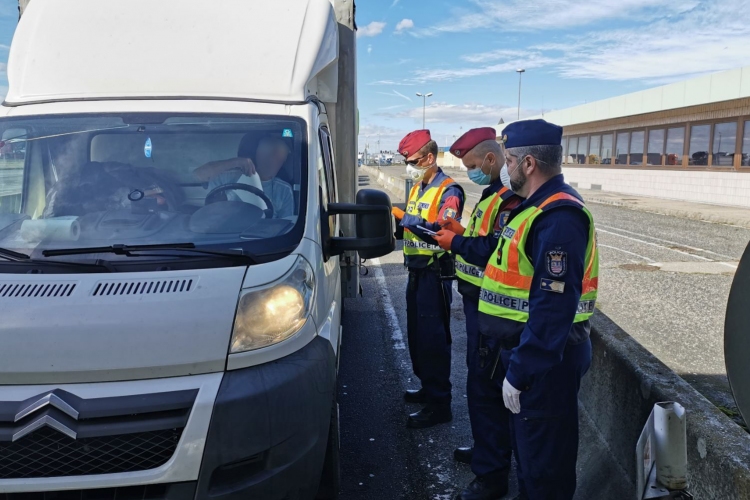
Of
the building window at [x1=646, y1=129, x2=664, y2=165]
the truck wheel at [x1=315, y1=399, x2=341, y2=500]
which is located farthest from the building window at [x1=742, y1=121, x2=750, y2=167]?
the truck wheel at [x1=315, y1=399, x2=341, y2=500]

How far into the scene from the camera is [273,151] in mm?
3346

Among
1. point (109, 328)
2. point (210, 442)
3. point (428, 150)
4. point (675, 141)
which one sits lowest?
point (210, 442)

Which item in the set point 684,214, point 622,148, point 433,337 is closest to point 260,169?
point 433,337

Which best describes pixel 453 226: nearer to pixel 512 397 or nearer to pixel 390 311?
pixel 512 397

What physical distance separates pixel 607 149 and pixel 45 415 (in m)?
33.0

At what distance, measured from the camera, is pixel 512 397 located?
2652 millimetres

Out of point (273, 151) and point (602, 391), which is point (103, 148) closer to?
point (273, 151)

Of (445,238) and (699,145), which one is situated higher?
(699,145)

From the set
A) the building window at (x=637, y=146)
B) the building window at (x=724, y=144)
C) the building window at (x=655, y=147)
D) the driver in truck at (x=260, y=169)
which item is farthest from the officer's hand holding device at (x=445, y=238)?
the building window at (x=637, y=146)

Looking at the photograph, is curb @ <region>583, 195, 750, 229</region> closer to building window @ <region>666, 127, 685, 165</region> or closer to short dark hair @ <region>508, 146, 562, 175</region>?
building window @ <region>666, 127, 685, 165</region>

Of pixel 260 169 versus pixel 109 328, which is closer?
pixel 109 328

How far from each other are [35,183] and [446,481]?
3065 millimetres

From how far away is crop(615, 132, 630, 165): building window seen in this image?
29330 mm

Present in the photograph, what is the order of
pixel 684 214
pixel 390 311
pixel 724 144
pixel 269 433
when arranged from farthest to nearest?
1. pixel 724 144
2. pixel 684 214
3. pixel 390 311
4. pixel 269 433
